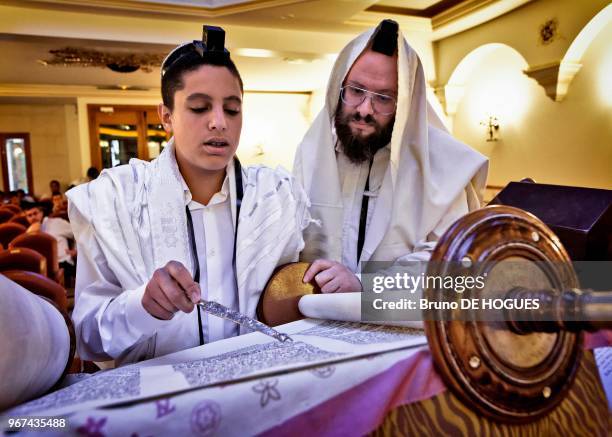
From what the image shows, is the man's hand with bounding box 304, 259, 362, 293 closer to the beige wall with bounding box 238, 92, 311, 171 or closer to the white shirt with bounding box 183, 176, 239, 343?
the white shirt with bounding box 183, 176, 239, 343

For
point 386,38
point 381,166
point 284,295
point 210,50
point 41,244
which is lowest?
point 41,244

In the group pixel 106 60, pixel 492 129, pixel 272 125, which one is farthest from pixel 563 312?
pixel 272 125

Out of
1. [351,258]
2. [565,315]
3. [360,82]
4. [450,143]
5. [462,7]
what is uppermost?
[462,7]

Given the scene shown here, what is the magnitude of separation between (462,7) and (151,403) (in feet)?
26.2

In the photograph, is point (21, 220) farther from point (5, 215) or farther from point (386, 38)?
point (386, 38)

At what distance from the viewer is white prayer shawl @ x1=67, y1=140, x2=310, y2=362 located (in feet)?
3.86

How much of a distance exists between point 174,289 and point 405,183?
1224 mm

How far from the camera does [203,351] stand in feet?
2.70

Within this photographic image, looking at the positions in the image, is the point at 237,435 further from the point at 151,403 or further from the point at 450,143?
the point at 450,143

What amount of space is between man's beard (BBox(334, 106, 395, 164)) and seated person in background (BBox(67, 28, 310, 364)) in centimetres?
60

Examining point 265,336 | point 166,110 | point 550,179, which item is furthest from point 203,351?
point 550,179

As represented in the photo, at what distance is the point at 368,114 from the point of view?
1.92 m

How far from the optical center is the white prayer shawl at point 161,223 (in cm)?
118

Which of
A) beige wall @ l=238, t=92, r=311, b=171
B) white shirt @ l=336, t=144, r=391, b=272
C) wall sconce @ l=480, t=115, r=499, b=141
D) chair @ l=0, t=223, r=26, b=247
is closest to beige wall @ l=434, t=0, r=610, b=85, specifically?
wall sconce @ l=480, t=115, r=499, b=141
